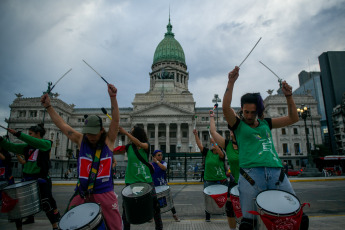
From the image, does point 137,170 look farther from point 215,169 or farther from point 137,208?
point 215,169

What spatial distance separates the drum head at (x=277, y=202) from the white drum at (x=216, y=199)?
97.3 inches

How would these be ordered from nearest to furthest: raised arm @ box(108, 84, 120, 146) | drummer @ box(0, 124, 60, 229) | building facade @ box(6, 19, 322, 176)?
raised arm @ box(108, 84, 120, 146), drummer @ box(0, 124, 60, 229), building facade @ box(6, 19, 322, 176)

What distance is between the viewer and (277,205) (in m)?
2.33

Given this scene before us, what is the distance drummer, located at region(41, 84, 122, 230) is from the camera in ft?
9.32

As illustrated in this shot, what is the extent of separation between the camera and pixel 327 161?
1438 inches

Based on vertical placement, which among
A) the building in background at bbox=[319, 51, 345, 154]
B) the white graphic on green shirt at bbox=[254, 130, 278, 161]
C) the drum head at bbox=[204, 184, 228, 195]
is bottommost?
the drum head at bbox=[204, 184, 228, 195]

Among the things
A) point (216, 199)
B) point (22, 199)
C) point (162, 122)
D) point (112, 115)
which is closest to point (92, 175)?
point (112, 115)

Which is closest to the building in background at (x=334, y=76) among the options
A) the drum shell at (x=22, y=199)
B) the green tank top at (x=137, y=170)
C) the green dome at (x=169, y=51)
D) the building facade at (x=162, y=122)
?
the building facade at (x=162, y=122)

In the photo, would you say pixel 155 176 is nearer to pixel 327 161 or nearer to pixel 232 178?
pixel 232 178

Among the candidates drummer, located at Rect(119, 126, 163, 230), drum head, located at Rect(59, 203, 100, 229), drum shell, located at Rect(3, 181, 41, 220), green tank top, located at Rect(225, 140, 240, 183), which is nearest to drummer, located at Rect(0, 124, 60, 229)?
drum shell, located at Rect(3, 181, 41, 220)

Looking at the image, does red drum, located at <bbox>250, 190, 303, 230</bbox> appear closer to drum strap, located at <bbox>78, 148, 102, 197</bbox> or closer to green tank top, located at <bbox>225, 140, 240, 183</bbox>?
drum strap, located at <bbox>78, 148, 102, 197</bbox>

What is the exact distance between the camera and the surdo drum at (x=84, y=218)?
7.82 feet

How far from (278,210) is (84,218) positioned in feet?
6.85

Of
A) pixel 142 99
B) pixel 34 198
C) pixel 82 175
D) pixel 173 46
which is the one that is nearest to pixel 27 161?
pixel 34 198
